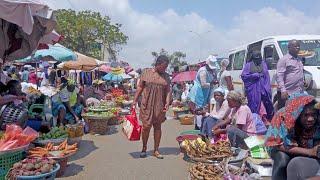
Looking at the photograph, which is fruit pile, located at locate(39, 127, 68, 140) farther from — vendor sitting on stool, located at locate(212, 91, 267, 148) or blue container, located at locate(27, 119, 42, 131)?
vendor sitting on stool, located at locate(212, 91, 267, 148)

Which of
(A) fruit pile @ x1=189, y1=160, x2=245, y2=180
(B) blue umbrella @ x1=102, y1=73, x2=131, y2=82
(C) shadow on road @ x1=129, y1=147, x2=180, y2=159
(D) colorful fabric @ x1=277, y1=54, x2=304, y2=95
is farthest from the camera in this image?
(B) blue umbrella @ x1=102, y1=73, x2=131, y2=82

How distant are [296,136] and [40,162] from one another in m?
3.12

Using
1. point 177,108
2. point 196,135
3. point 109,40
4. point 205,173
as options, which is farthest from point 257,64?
point 109,40

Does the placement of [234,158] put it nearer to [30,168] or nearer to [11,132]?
[30,168]

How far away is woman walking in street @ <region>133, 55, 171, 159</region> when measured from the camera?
6.99m

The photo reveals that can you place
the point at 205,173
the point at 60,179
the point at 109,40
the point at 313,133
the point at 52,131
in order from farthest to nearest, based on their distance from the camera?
the point at 109,40, the point at 52,131, the point at 60,179, the point at 205,173, the point at 313,133

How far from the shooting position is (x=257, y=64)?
27.2ft

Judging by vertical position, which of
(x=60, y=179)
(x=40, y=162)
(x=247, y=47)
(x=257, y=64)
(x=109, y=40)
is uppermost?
(x=109, y=40)

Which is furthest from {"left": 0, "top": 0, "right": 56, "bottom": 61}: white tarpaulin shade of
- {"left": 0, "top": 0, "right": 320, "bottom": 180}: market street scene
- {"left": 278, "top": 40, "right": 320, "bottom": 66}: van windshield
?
{"left": 278, "top": 40, "right": 320, "bottom": 66}: van windshield

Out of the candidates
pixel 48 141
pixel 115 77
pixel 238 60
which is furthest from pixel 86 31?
pixel 48 141

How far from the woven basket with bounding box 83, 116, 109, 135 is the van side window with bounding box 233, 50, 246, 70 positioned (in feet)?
18.4

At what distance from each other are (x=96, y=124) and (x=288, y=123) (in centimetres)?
665

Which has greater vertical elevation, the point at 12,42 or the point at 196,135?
the point at 12,42

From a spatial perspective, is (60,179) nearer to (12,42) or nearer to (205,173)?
(205,173)
